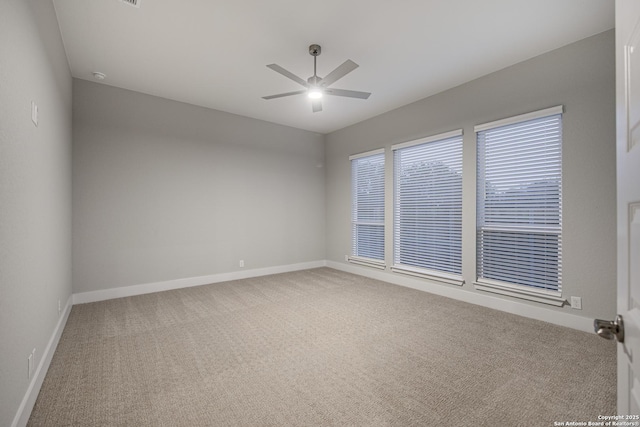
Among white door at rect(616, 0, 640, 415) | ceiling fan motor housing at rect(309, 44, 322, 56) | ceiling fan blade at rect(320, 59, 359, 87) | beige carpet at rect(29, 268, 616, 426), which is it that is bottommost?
beige carpet at rect(29, 268, 616, 426)

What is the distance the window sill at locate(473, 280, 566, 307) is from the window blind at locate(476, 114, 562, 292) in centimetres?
6

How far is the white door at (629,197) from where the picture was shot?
67cm

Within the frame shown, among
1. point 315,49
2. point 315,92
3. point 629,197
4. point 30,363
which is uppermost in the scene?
point 315,49

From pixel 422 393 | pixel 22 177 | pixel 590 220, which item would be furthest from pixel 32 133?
pixel 590 220

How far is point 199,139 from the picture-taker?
4.65m

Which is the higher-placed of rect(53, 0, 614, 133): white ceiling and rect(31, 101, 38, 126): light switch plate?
rect(53, 0, 614, 133): white ceiling

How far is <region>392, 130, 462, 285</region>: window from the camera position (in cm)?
396

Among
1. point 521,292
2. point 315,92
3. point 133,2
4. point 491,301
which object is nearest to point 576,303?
point 521,292

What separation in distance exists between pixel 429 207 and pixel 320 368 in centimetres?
294

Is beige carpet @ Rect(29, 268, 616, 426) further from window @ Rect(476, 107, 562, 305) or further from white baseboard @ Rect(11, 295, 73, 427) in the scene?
window @ Rect(476, 107, 562, 305)

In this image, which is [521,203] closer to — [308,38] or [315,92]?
[315,92]

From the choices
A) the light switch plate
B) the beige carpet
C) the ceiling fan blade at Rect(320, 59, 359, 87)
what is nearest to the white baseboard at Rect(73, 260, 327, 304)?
the beige carpet

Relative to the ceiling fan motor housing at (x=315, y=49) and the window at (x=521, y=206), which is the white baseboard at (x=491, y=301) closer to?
the window at (x=521, y=206)

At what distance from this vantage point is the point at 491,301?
3520 mm
